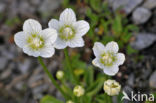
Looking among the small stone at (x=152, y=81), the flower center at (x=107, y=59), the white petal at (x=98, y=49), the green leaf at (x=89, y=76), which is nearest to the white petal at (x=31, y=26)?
the white petal at (x=98, y=49)

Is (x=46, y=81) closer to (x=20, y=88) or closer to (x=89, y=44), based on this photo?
(x=20, y=88)

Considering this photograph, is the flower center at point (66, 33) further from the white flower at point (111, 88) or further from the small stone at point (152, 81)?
the small stone at point (152, 81)

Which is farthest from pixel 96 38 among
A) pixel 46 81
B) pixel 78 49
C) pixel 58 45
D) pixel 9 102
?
pixel 9 102

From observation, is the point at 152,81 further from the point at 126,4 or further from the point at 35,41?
the point at 35,41

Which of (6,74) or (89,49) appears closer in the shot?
(89,49)

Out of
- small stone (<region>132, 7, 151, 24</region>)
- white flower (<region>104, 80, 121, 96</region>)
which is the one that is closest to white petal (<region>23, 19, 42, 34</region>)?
white flower (<region>104, 80, 121, 96</region>)

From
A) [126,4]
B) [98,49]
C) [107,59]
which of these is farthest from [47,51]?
[126,4]
